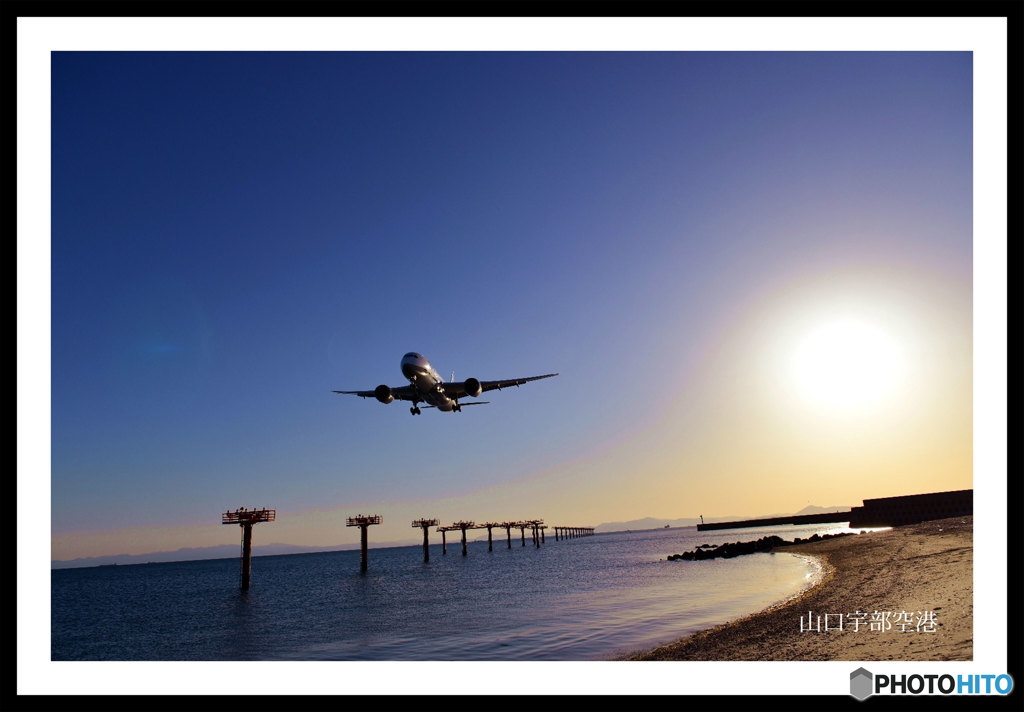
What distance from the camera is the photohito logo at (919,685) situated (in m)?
10.0

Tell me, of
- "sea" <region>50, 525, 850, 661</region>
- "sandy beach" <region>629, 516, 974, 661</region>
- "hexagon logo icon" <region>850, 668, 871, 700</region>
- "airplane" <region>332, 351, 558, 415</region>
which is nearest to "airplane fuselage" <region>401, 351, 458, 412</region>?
"airplane" <region>332, 351, 558, 415</region>

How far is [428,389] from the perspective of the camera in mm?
39375

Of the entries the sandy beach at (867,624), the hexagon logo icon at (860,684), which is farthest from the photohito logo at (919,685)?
the sandy beach at (867,624)

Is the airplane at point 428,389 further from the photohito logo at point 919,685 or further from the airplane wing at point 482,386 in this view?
the photohito logo at point 919,685

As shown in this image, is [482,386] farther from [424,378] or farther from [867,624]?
[867,624]

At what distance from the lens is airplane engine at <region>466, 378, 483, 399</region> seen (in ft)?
132

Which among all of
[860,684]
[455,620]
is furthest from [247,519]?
[860,684]

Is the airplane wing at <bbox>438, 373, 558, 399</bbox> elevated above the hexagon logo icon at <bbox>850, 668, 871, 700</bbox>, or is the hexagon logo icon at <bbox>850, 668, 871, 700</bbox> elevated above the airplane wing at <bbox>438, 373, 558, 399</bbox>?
the airplane wing at <bbox>438, 373, 558, 399</bbox>

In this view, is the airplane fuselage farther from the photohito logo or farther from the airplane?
the photohito logo

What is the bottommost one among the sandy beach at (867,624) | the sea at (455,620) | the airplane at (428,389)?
the sea at (455,620)

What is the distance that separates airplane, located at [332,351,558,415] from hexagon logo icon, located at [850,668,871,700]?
30055mm
